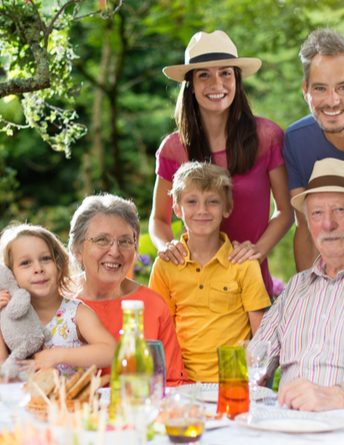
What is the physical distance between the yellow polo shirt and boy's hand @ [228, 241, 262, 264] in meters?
0.02

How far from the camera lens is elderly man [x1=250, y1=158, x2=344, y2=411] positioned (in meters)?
A: 3.24

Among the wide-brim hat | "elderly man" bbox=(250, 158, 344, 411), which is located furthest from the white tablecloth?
the wide-brim hat

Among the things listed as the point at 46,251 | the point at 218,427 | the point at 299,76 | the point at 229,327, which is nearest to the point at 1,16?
the point at 46,251

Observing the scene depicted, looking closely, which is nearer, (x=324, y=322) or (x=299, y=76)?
(x=324, y=322)

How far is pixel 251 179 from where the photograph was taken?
4.04 m

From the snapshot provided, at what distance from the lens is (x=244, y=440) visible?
2379 mm

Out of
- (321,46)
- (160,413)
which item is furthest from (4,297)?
(321,46)

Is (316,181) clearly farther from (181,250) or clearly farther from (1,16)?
(1,16)

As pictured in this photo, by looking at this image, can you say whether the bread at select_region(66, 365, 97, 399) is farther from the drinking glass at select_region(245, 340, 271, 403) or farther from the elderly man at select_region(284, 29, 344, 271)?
the elderly man at select_region(284, 29, 344, 271)

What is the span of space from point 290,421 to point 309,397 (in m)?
0.22

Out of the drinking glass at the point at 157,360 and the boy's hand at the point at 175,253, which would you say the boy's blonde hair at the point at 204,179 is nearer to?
the boy's hand at the point at 175,253

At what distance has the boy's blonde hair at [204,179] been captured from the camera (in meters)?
3.82

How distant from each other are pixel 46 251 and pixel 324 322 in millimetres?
1011

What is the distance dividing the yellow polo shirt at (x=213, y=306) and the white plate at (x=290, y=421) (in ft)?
3.75
